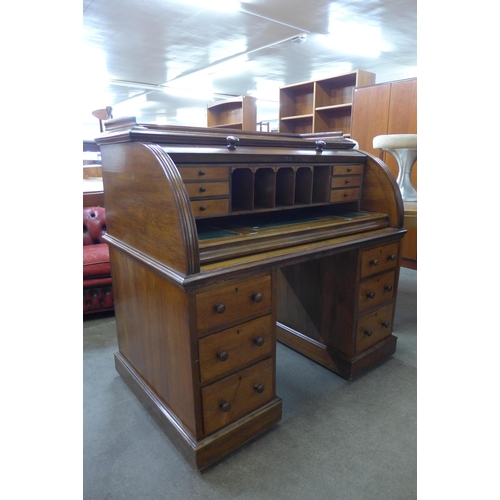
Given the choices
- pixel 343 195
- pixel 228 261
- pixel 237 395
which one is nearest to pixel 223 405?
pixel 237 395

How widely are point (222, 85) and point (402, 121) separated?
559cm

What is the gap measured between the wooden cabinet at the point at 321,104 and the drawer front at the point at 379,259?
2.93 meters

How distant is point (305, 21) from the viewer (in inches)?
174

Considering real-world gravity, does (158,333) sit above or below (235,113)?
below

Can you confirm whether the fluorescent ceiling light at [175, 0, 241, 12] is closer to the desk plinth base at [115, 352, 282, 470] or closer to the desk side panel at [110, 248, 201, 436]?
the desk side panel at [110, 248, 201, 436]

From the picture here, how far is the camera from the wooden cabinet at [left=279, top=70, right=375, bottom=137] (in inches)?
185

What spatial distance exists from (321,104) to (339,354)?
396cm

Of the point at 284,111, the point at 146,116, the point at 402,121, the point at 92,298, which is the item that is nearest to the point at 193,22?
the point at 284,111

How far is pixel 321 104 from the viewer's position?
16.3ft

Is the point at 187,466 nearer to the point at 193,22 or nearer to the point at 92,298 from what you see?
the point at 92,298

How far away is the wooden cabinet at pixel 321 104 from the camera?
4.70m

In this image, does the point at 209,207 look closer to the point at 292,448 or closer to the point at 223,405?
the point at 223,405

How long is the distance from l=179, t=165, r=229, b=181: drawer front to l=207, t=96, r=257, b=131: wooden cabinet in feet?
14.4

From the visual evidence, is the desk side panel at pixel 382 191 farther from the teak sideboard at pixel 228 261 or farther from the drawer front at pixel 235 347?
the drawer front at pixel 235 347
